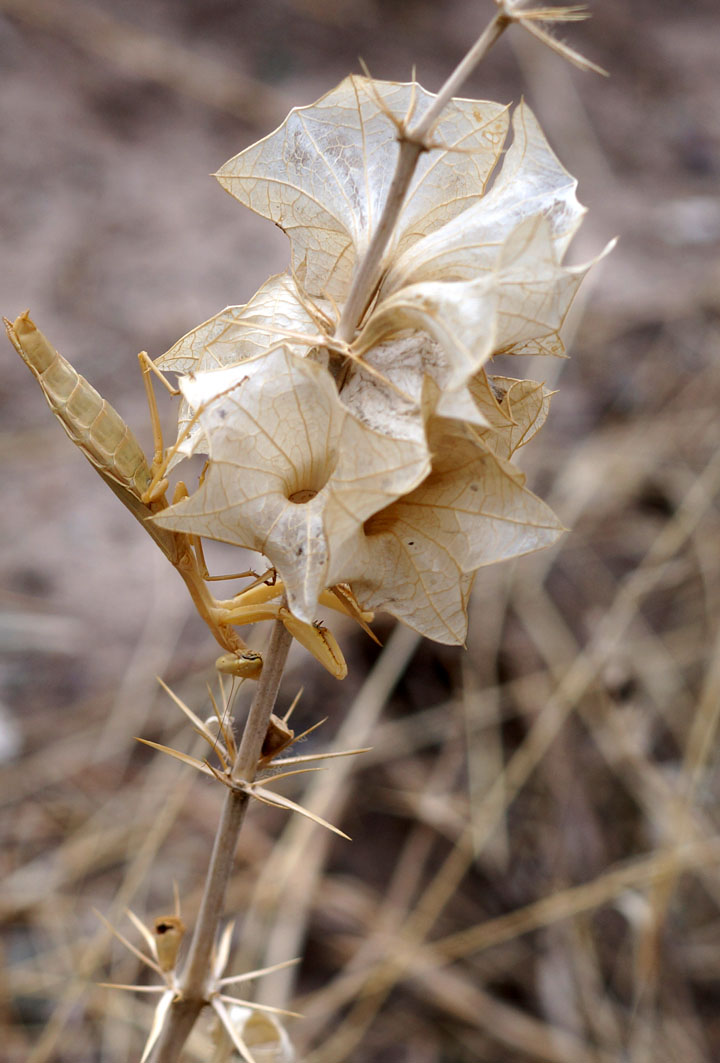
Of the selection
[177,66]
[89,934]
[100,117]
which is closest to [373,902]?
[89,934]

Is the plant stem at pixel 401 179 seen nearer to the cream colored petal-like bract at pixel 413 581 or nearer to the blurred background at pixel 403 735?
the cream colored petal-like bract at pixel 413 581

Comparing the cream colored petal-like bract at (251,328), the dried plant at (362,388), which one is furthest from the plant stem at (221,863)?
the cream colored petal-like bract at (251,328)

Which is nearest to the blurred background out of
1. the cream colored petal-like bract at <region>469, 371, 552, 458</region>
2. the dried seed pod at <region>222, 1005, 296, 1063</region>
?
the dried seed pod at <region>222, 1005, 296, 1063</region>

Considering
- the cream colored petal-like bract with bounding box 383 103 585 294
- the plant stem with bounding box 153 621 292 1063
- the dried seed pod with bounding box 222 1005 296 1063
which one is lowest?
the dried seed pod with bounding box 222 1005 296 1063

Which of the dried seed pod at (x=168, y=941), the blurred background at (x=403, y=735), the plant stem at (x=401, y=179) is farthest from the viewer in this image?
the blurred background at (x=403, y=735)

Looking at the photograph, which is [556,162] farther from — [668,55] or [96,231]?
[668,55]

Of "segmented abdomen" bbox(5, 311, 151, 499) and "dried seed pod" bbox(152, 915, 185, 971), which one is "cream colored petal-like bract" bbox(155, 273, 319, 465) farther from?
"dried seed pod" bbox(152, 915, 185, 971)

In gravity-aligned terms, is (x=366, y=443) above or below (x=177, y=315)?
above
